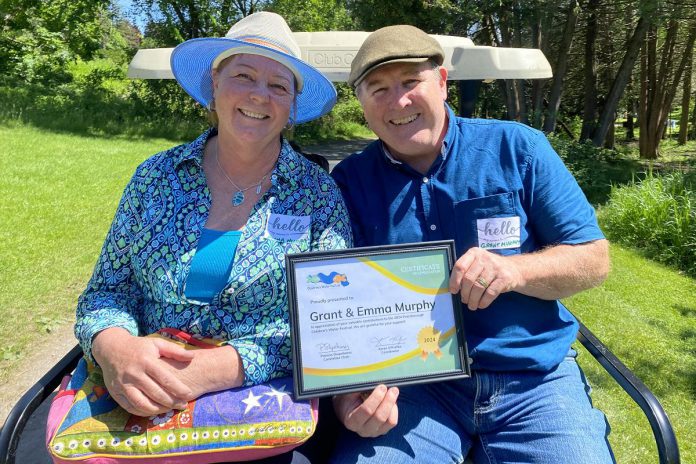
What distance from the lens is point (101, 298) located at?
79.6 inches

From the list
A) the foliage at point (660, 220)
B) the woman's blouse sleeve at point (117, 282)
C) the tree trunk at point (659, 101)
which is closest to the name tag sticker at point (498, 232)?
the woman's blouse sleeve at point (117, 282)

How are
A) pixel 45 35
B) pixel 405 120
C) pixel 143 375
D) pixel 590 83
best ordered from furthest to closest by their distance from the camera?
pixel 45 35 < pixel 590 83 < pixel 405 120 < pixel 143 375

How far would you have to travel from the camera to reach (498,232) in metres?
2.15

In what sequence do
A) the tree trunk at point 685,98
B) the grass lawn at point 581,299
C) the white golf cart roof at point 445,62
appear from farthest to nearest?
the tree trunk at point 685,98, the white golf cart roof at point 445,62, the grass lawn at point 581,299

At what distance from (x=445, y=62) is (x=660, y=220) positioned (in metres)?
4.19

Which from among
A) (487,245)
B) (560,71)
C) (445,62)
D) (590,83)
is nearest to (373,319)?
(487,245)

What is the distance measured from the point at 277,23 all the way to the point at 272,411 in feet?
4.87

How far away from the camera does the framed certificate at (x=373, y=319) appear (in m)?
1.79

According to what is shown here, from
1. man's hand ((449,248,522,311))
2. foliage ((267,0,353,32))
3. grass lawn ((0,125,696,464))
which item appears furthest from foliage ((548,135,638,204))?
foliage ((267,0,353,32))

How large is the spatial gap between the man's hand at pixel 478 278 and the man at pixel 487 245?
6cm

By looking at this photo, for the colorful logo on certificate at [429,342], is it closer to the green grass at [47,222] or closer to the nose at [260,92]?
the nose at [260,92]

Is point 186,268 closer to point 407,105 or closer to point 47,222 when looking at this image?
point 407,105

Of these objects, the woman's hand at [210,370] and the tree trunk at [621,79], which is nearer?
the woman's hand at [210,370]
